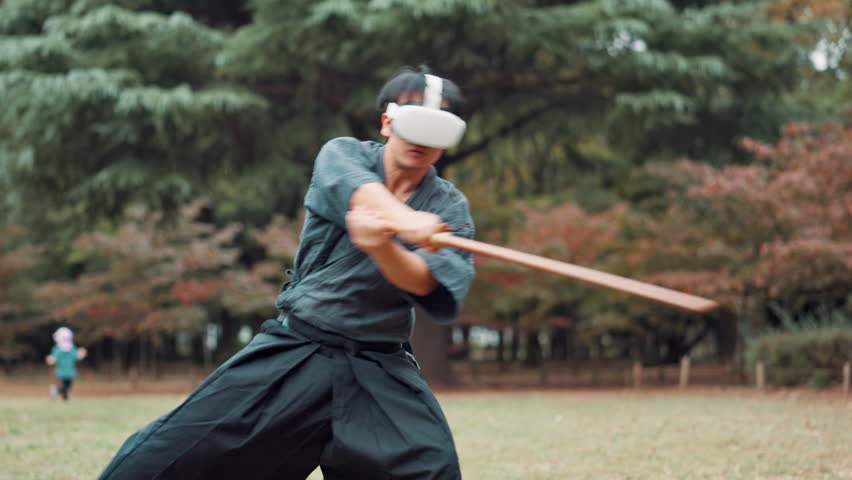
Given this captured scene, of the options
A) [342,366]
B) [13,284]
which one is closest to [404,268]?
[342,366]

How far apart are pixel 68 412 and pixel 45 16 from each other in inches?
301

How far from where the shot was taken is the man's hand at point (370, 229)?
230 cm

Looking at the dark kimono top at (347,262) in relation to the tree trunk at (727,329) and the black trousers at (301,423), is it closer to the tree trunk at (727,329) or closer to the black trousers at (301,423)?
the black trousers at (301,423)

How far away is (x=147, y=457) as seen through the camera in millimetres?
2721

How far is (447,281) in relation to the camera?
255 centimetres

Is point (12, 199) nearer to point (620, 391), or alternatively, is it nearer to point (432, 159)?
point (620, 391)

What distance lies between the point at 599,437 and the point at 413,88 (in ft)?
23.7

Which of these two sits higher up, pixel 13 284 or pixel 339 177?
pixel 13 284

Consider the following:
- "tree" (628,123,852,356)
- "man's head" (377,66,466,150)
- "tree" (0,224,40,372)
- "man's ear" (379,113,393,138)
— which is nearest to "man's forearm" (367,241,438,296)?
"man's head" (377,66,466,150)

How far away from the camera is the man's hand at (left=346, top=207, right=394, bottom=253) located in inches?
90.4

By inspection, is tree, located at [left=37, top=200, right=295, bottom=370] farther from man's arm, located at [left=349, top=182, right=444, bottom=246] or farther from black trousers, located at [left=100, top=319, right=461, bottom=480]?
man's arm, located at [left=349, top=182, right=444, bottom=246]

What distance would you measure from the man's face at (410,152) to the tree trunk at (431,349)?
15774 millimetres

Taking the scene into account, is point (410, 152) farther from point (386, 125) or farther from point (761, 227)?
point (761, 227)

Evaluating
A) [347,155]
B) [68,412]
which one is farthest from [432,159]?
[68,412]
